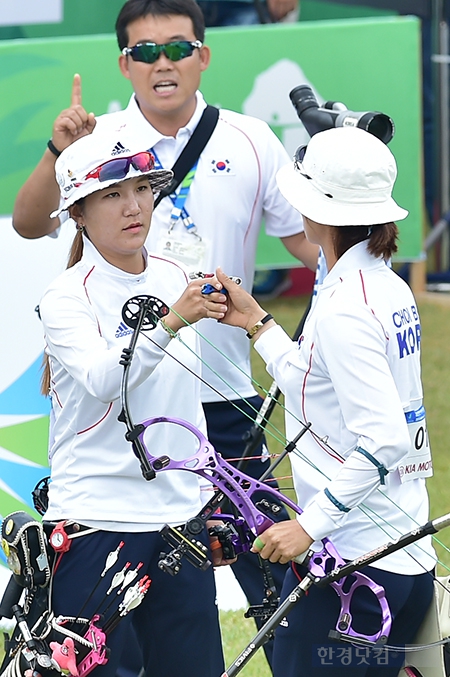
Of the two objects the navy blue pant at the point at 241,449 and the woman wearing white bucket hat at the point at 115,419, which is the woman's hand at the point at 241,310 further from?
the navy blue pant at the point at 241,449

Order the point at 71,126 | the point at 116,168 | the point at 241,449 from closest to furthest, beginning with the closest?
the point at 116,168 < the point at 71,126 < the point at 241,449

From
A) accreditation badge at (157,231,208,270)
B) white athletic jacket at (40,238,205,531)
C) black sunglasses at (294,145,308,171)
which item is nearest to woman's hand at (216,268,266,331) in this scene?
white athletic jacket at (40,238,205,531)

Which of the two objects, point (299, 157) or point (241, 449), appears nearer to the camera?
point (299, 157)

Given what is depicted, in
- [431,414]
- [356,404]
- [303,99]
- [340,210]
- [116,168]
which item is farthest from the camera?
[431,414]

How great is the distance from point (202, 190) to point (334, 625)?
1650 millimetres

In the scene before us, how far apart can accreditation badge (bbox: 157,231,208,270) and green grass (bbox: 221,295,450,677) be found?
4.06 feet

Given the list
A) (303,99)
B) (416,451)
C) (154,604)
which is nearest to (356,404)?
(416,451)

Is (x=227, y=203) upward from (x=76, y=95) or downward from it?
downward

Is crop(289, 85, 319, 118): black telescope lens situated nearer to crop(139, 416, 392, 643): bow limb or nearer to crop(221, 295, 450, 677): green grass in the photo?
crop(139, 416, 392, 643): bow limb

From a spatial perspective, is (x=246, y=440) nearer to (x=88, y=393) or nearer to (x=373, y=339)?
(x=88, y=393)

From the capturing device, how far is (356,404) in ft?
8.14

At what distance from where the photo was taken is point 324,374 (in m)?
2.63

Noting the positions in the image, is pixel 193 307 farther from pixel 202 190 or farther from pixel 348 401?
pixel 202 190

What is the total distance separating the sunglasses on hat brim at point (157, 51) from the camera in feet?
12.7
